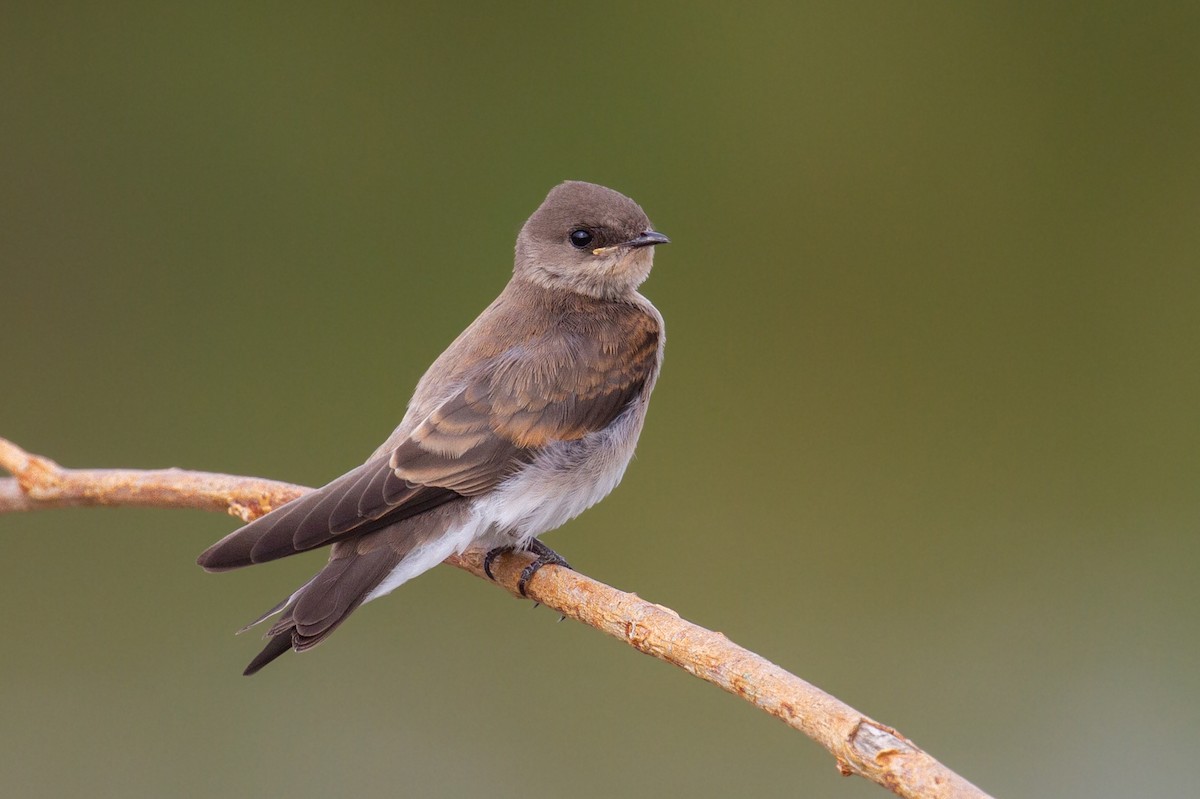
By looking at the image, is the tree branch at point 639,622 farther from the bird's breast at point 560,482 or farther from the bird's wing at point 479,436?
the bird's wing at point 479,436

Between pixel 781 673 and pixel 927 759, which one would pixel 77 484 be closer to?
pixel 781 673

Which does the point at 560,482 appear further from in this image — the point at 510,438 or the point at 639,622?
the point at 639,622

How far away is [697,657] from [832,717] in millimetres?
198

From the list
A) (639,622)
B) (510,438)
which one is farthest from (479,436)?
(639,622)

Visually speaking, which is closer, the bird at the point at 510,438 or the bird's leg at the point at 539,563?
the bird at the point at 510,438

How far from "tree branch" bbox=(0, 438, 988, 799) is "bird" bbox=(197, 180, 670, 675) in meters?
0.14

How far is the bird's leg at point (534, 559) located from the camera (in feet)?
5.68

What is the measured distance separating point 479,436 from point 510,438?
0.05 m

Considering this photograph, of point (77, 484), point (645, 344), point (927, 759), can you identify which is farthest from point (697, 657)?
point (77, 484)

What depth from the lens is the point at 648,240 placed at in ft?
6.57

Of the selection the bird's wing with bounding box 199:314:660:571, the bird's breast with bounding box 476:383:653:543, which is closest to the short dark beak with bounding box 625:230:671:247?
the bird's wing with bounding box 199:314:660:571

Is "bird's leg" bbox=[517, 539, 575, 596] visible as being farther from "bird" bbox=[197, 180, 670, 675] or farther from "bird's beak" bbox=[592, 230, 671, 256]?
"bird's beak" bbox=[592, 230, 671, 256]

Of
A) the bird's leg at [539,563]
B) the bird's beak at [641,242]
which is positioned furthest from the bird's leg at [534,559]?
the bird's beak at [641,242]

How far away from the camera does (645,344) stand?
6.48ft
